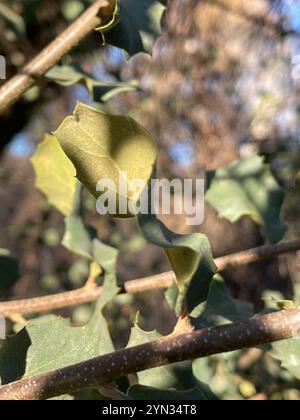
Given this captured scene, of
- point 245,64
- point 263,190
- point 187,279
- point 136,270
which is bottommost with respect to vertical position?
point 136,270

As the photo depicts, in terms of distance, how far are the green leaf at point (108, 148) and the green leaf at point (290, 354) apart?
21 centimetres

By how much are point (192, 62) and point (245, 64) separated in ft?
0.69

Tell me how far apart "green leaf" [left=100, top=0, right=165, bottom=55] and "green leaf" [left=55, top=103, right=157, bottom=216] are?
0.61 ft

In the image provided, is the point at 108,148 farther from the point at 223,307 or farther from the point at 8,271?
the point at 8,271

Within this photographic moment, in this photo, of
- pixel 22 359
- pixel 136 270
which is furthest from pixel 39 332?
A: pixel 136 270

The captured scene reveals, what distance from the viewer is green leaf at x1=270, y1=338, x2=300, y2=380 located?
22.1 inches

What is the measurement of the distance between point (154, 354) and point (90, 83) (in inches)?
17.7

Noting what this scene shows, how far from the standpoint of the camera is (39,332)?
52 cm

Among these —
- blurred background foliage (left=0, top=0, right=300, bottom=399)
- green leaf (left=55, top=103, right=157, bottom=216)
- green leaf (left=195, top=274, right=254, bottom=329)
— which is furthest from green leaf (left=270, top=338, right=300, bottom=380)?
blurred background foliage (left=0, top=0, right=300, bottom=399)

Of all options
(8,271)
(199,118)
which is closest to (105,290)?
(8,271)

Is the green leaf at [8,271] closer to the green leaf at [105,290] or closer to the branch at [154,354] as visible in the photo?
the green leaf at [105,290]

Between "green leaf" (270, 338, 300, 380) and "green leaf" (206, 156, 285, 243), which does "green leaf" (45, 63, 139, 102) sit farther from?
"green leaf" (270, 338, 300, 380)

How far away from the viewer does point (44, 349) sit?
20.2 inches
